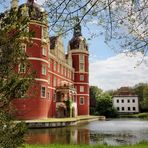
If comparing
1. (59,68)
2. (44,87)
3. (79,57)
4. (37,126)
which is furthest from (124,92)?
(37,126)

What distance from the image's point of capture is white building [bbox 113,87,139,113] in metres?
93.1

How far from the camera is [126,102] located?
310 feet

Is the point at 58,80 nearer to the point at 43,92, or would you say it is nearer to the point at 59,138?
the point at 43,92

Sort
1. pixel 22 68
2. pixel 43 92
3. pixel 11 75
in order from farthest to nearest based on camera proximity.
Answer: pixel 43 92 → pixel 22 68 → pixel 11 75

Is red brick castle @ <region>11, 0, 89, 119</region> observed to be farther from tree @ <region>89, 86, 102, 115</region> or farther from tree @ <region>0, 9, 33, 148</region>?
tree @ <region>0, 9, 33, 148</region>

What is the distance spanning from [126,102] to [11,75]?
295 ft

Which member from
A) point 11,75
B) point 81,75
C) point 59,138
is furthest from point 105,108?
point 11,75

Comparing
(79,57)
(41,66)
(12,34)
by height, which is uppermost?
(79,57)

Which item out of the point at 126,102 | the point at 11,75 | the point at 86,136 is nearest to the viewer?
the point at 11,75

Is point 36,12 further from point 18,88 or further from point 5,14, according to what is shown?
point 18,88

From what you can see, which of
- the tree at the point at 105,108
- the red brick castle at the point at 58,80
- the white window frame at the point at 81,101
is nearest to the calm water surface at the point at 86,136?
the red brick castle at the point at 58,80

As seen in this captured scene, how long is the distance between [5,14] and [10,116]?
1889mm

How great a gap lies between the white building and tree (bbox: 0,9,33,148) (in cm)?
8822

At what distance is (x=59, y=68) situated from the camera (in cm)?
4822
